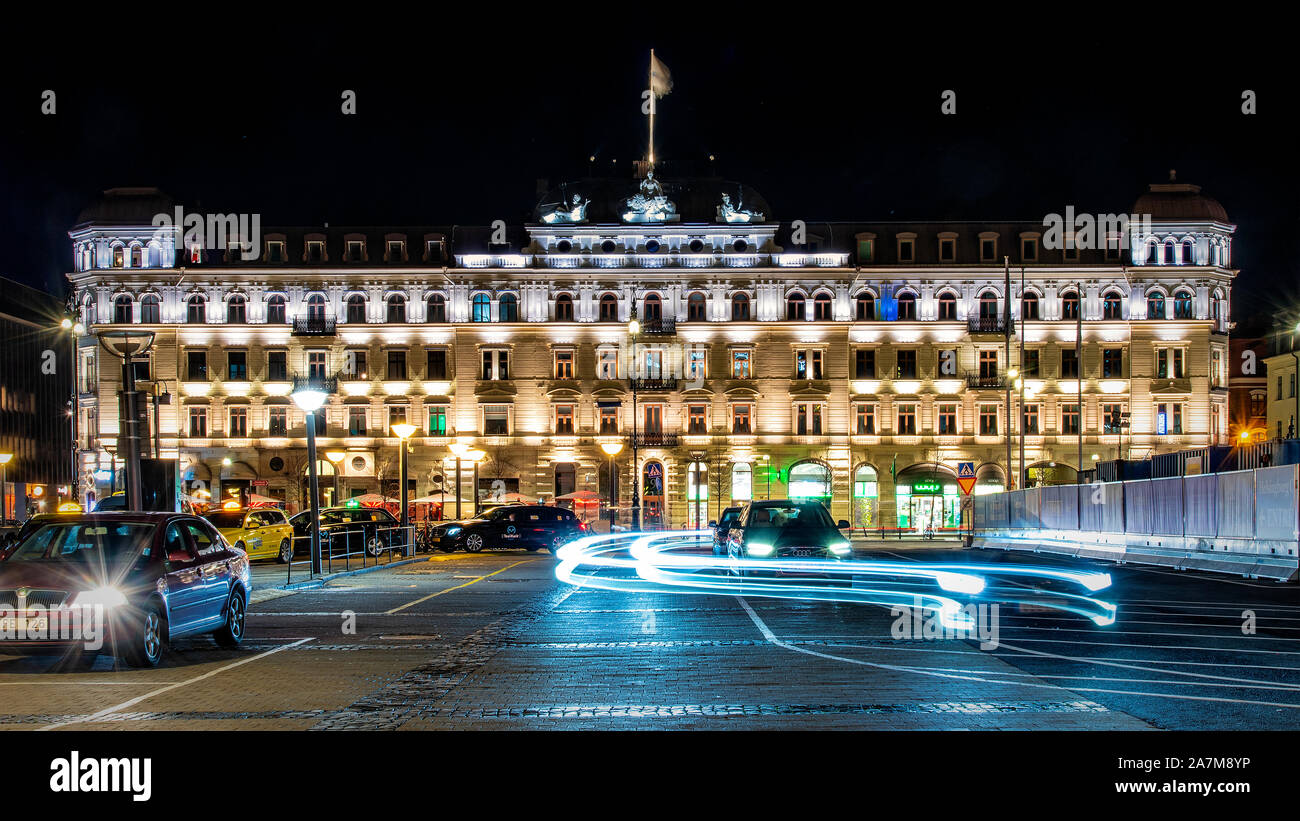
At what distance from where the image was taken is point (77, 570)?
500 inches

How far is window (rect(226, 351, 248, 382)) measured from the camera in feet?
236

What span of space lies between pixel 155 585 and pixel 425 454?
5898cm

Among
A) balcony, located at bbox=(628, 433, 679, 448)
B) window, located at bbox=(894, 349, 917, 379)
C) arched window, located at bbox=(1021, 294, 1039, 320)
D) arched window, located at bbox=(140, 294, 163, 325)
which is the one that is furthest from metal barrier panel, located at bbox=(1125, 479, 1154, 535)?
arched window, located at bbox=(140, 294, 163, 325)

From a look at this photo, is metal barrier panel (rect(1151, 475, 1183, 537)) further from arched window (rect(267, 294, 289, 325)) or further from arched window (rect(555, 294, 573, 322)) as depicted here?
arched window (rect(267, 294, 289, 325))

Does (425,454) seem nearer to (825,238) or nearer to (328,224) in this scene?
(328,224)

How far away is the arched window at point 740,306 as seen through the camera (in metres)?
71.7

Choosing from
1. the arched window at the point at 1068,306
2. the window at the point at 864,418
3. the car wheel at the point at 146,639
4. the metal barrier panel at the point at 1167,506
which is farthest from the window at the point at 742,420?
the car wheel at the point at 146,639

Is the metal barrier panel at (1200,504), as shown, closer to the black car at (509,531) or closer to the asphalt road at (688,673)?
the asphalt road at (688,673)

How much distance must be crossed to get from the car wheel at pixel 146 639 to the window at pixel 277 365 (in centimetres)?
6121

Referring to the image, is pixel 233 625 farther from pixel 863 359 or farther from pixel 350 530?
pixel 863 359

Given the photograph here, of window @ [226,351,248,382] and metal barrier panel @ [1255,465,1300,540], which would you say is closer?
metal barrier panel @ [1255,465,1300,540]

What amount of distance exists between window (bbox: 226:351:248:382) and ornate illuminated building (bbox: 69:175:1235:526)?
0.40ft

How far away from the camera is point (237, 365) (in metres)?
72.1

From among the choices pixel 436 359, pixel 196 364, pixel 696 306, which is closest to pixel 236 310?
pixel 196 364
